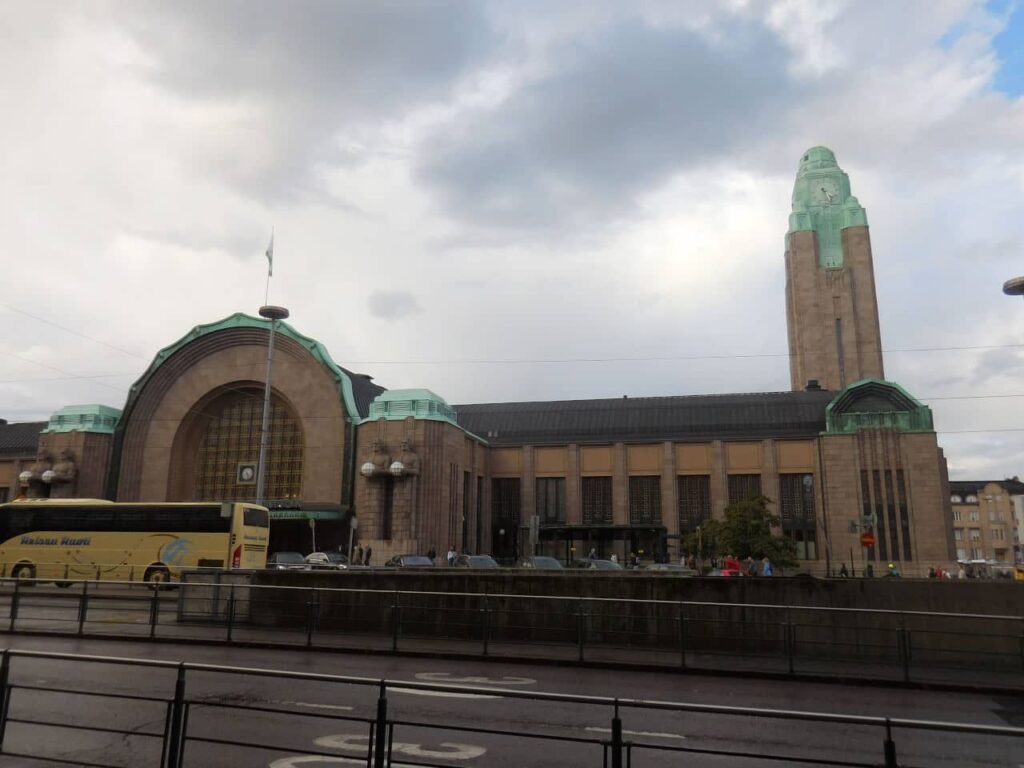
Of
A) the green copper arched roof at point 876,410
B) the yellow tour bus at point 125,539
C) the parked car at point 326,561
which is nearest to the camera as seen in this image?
the yellow tour bus at point 125,539

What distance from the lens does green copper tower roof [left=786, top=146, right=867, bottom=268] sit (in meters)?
87.2

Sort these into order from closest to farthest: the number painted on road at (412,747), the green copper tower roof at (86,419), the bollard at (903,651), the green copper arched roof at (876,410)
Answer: the number painted on road at (412,747) < the bollard at (903,651) < the green copper arched roof at (876,410) < the green copper tower roof at (86,419)

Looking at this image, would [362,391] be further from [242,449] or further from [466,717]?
[466,717]

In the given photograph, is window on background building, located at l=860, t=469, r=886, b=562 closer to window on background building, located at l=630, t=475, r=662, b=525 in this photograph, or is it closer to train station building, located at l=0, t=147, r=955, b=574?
train station building, located at l=0, t=147, r=955, b=574

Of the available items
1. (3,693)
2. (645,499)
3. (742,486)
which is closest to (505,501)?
(645,499)

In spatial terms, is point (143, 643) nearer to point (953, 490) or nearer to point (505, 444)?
point (505, 444)

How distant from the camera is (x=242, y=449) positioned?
52.4m

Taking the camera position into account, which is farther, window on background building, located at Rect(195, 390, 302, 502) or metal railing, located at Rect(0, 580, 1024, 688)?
window on background building, located at Rect(195, 390, 302, 502)

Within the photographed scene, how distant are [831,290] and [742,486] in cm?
4068

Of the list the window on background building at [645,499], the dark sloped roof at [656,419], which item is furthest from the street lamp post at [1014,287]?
the window on background building at [645,499]

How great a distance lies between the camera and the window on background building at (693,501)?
176ft

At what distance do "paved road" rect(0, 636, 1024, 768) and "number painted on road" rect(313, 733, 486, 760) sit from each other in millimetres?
22

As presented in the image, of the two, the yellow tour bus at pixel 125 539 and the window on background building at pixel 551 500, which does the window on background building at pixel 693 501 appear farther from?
the yellow tour bus at pixel 125 539

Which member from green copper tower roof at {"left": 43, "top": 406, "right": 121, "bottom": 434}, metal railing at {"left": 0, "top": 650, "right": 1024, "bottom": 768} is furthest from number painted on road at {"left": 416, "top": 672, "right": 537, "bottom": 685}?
green copper tower roof at {"left": 43, "top": 406, "right": 121, "bottom": 434}
